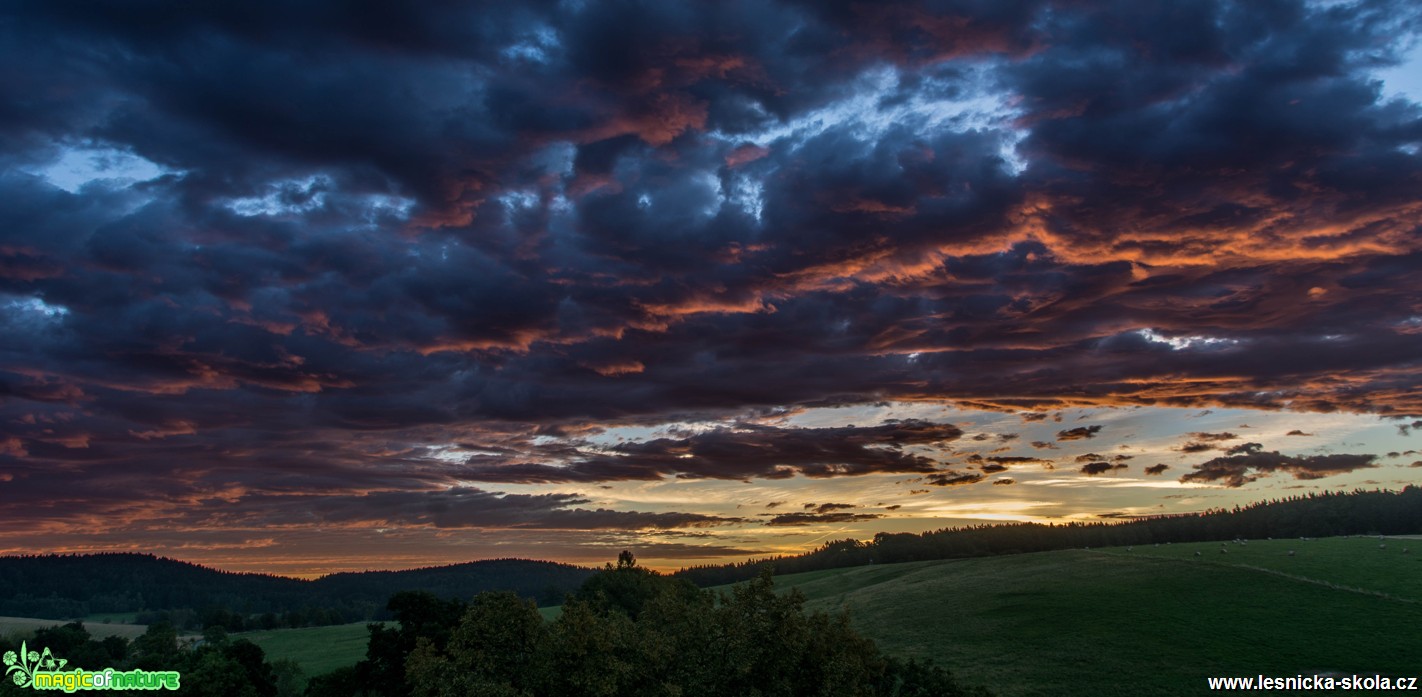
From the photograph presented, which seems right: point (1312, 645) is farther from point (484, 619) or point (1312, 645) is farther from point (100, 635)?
point (100, 635)

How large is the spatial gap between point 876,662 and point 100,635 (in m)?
184

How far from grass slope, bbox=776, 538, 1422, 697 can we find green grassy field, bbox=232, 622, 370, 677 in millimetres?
91624

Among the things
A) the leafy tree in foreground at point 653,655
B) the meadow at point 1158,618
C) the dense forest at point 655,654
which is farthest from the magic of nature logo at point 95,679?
the meadow at point 1158,618


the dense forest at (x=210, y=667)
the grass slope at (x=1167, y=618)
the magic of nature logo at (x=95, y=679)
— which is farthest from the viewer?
the grass slope at (x=1167, y=618)

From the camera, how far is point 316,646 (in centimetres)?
15812

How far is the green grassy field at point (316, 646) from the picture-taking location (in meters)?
133

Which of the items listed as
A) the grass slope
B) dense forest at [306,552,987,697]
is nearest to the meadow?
the grass slope

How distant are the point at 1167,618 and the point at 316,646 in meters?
155

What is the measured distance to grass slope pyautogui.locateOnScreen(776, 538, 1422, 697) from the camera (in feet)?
239

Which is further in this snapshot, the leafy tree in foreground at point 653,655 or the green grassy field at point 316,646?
the green grassy field at point 316,646

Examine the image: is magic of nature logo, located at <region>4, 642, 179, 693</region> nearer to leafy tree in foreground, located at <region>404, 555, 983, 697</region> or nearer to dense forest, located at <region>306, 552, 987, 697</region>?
dense forest, located at <region>306, 552, 987, 697</region>

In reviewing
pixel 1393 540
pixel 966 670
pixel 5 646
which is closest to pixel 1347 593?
pixel 966 670

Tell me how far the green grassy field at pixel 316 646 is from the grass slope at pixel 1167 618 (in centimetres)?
9162

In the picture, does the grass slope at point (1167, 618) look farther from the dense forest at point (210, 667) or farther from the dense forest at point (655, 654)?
the dense forest at point (210, 667)
